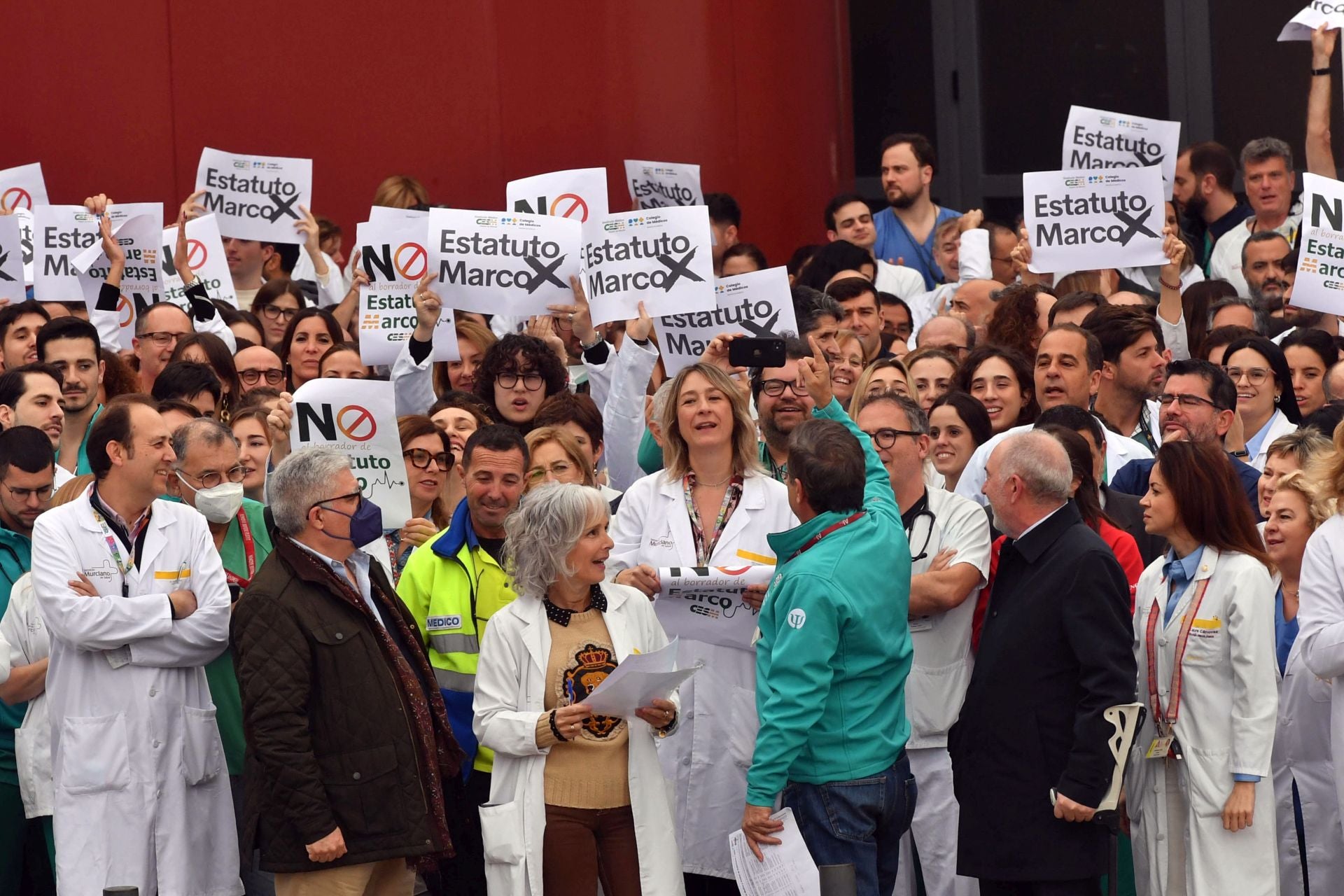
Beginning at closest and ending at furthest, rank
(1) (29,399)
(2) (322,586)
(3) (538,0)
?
(2) (322,586), (1) (29,399), (3) (538,0)

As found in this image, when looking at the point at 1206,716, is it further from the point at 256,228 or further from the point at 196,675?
the point at 256,228

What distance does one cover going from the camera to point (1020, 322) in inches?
415

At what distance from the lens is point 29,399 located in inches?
340

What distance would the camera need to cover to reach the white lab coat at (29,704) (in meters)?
7.46

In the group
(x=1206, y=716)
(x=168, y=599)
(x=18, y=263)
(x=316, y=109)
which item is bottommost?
(x=1206, y=716)

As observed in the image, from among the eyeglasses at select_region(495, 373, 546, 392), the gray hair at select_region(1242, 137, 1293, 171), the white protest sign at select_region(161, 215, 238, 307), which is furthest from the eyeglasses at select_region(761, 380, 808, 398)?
the gray hair at select_region(1242, 137, 1293, 171)

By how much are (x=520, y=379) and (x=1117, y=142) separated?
497 centimetres

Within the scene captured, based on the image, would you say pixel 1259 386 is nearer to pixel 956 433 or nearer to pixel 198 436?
pixel 956 433

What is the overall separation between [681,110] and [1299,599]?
9.63 metres

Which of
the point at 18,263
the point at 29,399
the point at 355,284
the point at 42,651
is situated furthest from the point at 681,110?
the point at 42,651

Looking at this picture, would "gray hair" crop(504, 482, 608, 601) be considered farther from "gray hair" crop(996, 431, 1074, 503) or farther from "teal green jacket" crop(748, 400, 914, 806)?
"gray hair" crop(996, 431, 1074, 503)

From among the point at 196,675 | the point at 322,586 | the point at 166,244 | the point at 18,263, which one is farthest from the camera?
the point at 166,244

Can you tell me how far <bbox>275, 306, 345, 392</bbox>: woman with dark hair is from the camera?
1049cm

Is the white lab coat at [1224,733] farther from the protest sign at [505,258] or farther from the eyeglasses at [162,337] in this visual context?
the eyeglasses at [162,337]
